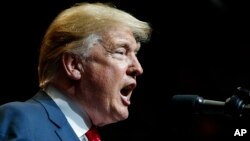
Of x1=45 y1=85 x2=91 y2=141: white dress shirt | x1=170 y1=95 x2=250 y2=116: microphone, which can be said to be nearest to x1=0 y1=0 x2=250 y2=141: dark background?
x1=45 y1=85 x2=91 y2=141: white dress shirt

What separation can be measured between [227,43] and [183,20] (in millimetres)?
341

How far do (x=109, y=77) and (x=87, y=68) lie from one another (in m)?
0.09

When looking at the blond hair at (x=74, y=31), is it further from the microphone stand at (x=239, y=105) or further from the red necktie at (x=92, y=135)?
the microphone stand at (x=239, y=105)

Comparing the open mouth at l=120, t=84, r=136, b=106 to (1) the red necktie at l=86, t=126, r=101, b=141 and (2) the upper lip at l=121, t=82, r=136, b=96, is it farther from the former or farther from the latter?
(1) the red necktie at l=86, t=126, r=101, b=141

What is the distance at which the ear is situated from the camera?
1.76 meters

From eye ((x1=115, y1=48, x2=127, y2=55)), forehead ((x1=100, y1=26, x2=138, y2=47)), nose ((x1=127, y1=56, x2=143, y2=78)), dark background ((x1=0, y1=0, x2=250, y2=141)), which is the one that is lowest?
dark background ((x1=0, y1=0, x2=250, y2=141))

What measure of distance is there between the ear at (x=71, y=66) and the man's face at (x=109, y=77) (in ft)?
0.07

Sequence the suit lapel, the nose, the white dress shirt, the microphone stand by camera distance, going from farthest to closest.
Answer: the nose < the white dress shirt < the suit lapel < the microphone stand

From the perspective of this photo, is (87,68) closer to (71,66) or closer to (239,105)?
(71,66)

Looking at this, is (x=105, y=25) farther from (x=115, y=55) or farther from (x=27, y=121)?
(x=27, y=121)

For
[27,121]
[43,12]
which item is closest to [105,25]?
[27,121]

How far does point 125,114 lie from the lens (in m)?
1.79

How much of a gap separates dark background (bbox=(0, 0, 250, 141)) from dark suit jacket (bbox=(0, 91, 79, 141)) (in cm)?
130

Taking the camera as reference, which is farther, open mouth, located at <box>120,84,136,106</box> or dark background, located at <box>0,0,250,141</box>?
dark background, located at <box>0,0,250,141</box>
